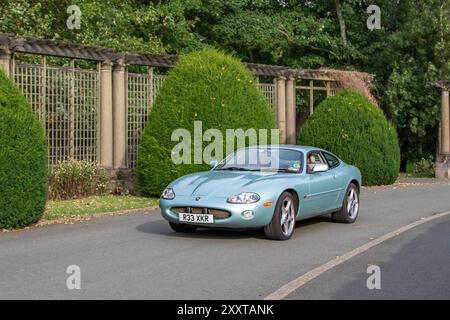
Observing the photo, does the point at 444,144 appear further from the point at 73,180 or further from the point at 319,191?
the point at 319,191

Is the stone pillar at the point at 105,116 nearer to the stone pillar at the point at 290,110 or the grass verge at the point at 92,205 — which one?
the grass verge at the point at 92,205

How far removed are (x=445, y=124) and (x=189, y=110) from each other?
556 inches

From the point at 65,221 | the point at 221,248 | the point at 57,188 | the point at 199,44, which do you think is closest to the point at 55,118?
the point at 57,188

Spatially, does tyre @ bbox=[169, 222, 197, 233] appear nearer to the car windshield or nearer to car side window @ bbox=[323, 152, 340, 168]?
the car windshield

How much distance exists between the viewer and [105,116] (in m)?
17.5

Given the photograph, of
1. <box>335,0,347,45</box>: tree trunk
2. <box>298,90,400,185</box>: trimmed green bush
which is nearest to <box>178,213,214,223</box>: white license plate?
<box>298,90,400,185</box>: trimmed green bush

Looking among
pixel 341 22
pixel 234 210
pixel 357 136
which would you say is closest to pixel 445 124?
pixel 357 136

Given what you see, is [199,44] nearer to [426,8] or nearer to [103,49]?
[426,8]

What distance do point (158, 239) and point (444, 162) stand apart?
62.0 ft

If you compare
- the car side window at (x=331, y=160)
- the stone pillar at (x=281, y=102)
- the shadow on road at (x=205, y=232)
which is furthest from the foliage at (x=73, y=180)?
the stone pillar at (x=281, y=102)

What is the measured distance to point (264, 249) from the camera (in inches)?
362

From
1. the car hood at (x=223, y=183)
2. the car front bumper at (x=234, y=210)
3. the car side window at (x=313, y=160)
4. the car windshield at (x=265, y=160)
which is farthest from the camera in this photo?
the car side window at (x=313, y=160)

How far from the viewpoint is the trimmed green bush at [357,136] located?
2075 cm

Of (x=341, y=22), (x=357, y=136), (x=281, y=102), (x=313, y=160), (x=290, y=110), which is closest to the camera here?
(x=313, y=160)
